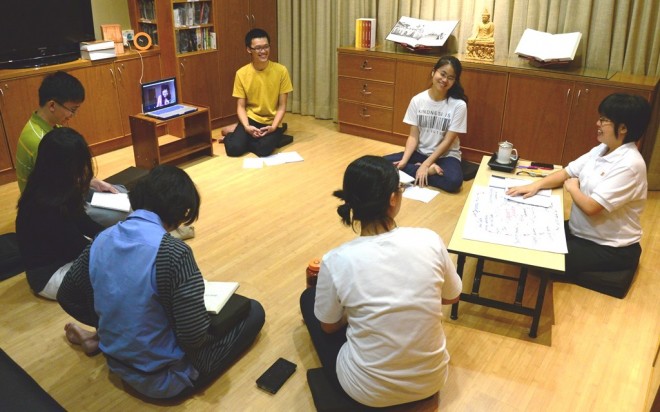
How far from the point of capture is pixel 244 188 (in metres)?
3.76

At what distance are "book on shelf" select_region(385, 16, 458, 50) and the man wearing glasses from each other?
8.22 ft

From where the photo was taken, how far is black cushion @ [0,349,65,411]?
5.56 ft

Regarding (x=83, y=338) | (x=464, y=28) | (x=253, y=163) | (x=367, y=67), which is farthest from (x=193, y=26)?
(x=83, y=338)

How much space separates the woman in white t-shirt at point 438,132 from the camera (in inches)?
143

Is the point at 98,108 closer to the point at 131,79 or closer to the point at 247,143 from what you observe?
the point at 131,79

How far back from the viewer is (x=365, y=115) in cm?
470

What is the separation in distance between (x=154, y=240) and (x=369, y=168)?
0.69 meters

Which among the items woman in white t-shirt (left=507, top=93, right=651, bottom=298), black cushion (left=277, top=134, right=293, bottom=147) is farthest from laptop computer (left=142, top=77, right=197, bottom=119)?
woman in white t-shirt (left=507, top=93, right=651, bottom=298)

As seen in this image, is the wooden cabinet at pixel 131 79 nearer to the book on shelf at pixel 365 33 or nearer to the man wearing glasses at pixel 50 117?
the man wearing glasses at pixel 50 117

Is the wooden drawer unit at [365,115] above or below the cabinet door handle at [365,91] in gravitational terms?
below

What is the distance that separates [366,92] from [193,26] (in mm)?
1549

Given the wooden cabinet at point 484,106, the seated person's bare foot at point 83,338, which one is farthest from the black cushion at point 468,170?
the seated person's bare foot at point 83,338

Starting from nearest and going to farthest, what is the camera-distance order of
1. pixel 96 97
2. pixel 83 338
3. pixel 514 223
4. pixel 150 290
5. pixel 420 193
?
pixel 150 290
pixel 83 338
pixel 514 223
pixel 420 193
pixel 96 97

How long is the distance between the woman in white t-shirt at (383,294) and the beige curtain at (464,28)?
2833mm
